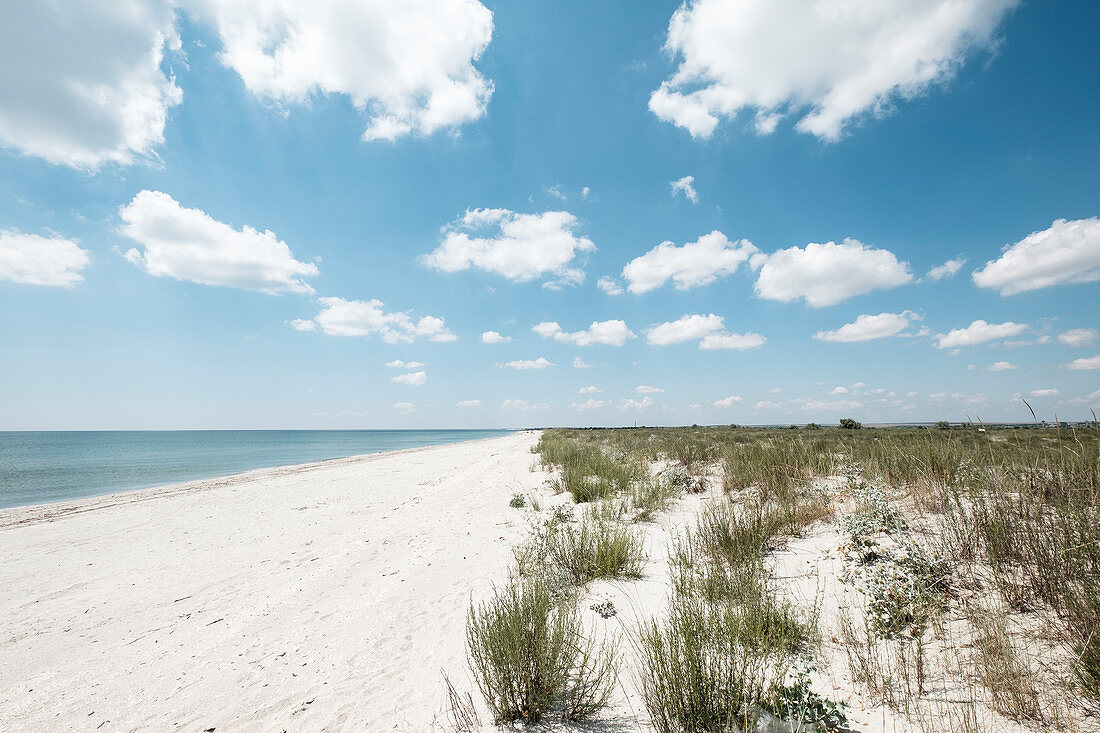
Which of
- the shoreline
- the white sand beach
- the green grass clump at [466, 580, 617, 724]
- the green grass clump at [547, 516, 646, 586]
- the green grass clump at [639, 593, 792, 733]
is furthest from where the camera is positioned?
the shoreline

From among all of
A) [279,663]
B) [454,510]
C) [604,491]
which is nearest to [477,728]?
[279,663]

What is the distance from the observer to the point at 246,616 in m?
4.94

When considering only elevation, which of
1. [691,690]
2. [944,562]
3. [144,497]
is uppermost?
[944,562]

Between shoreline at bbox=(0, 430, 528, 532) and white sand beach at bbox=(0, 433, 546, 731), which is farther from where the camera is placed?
shoreline at bbox=(0, 430, 528, 532)

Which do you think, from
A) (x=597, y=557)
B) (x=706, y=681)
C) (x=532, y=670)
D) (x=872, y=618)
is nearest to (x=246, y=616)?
(x=532, y=670)

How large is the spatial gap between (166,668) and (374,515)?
6030 mm

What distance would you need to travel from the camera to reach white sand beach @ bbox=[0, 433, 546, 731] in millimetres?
3379

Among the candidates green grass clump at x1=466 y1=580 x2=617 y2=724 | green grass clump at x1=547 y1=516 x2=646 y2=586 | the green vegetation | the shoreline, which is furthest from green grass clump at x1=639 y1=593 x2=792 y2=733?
the shoreline

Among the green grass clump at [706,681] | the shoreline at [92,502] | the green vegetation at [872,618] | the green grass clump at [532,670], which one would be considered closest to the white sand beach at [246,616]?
the green grass clump at [532,670]

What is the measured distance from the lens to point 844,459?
367 inches

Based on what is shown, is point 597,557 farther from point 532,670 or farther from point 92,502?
point 92,502

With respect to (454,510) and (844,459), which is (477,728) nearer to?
(454,510)

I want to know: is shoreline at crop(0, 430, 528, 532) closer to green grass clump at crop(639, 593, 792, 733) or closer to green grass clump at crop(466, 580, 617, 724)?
green grass clump at crop(466, 580, 617, 724)

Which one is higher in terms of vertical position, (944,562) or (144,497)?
(944,562)
